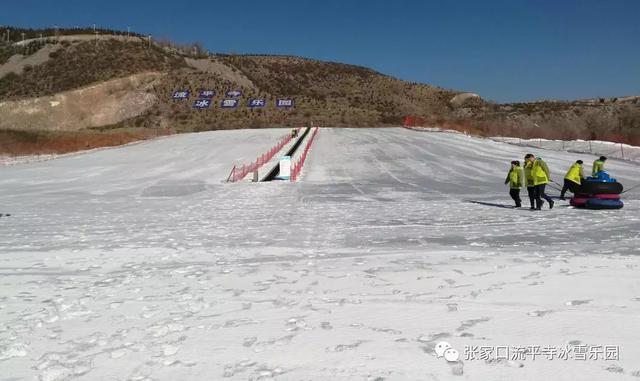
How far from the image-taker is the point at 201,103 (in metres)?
89.2

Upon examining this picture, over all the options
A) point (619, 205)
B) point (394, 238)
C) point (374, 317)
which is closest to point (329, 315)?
point (374, 317)

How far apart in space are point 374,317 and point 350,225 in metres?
6.96

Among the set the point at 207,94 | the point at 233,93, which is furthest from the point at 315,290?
the point at 233,93

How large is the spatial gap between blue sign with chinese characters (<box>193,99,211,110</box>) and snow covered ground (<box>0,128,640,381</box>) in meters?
72.6

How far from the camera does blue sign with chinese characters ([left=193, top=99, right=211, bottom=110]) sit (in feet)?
290

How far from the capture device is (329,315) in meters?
6.17

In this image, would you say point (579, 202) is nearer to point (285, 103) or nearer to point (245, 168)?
point (245, 168)

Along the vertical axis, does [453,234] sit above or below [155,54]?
below

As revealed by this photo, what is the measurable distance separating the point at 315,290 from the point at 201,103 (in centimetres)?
8560

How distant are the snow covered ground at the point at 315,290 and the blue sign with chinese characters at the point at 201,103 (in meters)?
72.6

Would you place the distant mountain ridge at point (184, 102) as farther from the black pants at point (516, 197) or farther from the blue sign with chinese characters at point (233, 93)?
the black pants at point (516, 197)

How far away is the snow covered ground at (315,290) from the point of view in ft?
16.1

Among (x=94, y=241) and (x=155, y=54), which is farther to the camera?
(x=155, y=54)

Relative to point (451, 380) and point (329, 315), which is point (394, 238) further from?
point (451, 380)
